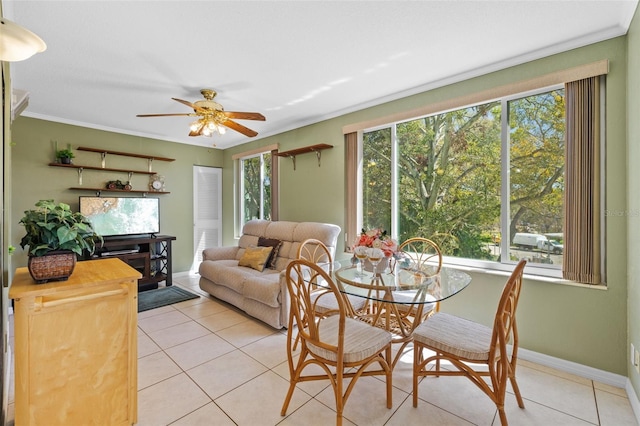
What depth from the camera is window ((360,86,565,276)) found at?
7.98 ft

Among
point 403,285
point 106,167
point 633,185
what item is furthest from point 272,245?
point 633,185

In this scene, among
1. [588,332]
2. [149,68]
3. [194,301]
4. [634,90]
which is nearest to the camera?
[634,90]

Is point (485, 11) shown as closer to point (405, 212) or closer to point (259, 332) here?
point (405, 212)

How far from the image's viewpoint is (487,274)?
2607 mm

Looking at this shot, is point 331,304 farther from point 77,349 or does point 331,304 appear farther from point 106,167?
point 106,167

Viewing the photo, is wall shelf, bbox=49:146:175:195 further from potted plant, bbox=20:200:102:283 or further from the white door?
potted plant, bbox=20:200:102:283

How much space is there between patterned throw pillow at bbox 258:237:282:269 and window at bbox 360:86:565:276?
4.42 ft

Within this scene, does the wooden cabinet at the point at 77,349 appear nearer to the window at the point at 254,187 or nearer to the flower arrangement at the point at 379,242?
the flower arrangement at the point at 379,242

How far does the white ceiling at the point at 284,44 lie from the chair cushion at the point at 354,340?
2095mm

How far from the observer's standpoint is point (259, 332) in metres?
2.95

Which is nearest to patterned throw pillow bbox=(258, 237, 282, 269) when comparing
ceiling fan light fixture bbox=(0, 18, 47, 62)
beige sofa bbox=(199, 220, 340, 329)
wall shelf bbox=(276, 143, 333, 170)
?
beige sofa bbox=(199, 220, 340, 329)

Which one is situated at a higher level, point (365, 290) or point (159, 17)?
point (159, 17)

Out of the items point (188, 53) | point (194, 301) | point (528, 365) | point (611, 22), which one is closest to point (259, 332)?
point (194, 301)

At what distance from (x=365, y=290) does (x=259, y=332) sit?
155 cm
